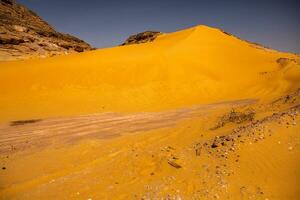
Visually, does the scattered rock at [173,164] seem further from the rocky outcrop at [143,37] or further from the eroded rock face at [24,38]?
the rocky outcrop at [143,37]

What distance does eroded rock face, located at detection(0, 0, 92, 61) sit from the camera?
74.9ft

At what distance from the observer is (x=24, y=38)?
78.3ft

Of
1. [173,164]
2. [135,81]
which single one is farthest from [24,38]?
[173,164]

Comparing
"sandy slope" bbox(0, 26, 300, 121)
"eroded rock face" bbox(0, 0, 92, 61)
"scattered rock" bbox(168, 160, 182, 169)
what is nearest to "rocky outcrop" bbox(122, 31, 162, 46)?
"eroded rock face" bbox(0, 0, 92, 61)

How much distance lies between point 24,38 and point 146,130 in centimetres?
1892

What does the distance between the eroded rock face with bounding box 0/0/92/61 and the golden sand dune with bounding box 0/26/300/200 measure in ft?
15.4

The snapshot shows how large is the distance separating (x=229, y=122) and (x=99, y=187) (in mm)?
4545

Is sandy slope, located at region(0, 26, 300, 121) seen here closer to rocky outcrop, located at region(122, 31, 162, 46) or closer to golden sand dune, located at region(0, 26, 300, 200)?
golden sand dune, located at region(0, 26, 300, 200)

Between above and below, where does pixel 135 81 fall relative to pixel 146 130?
above

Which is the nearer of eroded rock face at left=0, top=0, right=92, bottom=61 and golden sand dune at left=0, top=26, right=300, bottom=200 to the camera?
golden sand dune at left=0, top=26, right=300, bottom=200

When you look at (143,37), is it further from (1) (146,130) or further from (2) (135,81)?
(1) (146,130)

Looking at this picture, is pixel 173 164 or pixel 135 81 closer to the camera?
pixel 173 164

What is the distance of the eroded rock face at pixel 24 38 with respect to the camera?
22828mm

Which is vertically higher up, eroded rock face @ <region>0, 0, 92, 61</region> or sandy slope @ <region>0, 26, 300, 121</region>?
eroded rock face @ <region>0, 0, 92, 61</region>
